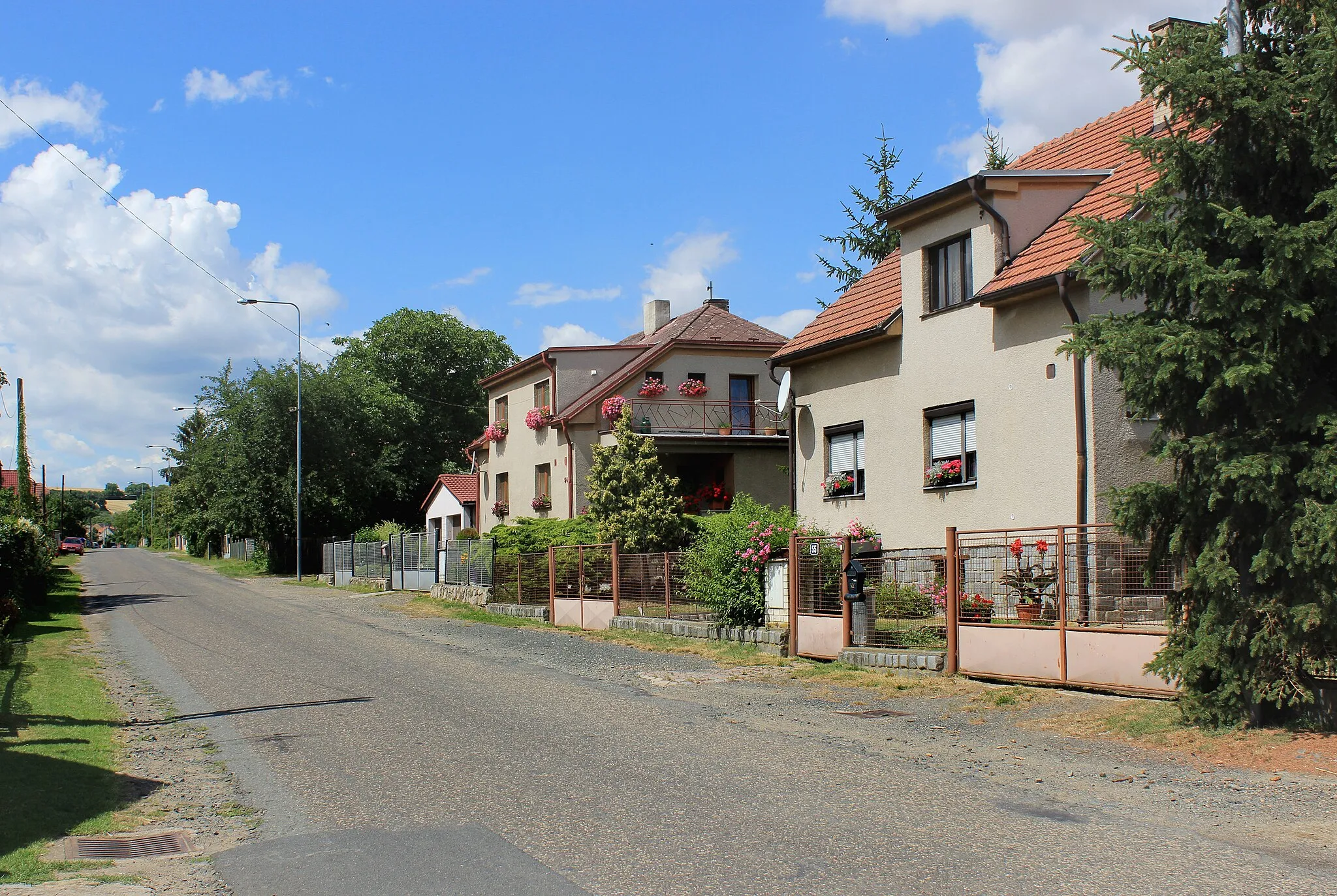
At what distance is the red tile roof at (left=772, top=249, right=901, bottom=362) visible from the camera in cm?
2077

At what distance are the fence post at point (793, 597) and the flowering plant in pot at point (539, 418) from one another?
21.6 meters

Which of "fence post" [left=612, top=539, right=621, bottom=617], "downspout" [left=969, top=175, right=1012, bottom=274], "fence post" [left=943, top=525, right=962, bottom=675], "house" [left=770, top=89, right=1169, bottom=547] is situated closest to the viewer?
"fence post" [left=943, top=525, right=962, bottom=675]

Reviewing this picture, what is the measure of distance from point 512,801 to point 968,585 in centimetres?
755

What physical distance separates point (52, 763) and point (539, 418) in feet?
97.0

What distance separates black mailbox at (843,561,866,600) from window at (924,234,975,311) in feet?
17.9

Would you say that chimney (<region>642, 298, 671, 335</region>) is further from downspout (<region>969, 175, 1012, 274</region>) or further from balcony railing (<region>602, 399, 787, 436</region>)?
downspout (<region>969, 175, 1012, 274</region>)

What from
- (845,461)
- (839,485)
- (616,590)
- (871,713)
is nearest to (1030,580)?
(871,713)

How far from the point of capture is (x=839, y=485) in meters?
21.5

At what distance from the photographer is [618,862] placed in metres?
5.99

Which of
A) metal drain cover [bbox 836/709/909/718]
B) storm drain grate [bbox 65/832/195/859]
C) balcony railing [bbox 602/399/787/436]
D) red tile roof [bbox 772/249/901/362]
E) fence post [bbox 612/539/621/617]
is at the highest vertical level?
red tile roof [bbox 772/249/901/362]

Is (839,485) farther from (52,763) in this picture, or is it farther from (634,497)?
(52,763)

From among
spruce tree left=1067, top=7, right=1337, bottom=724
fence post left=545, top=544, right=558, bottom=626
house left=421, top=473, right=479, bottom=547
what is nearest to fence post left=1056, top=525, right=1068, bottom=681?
spruce tree left=1067, top=7, right=1337, bottom=724

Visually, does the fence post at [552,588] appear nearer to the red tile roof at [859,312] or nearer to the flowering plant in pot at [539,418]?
the red tile roof at [859,312]

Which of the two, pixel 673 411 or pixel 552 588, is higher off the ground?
pixel 673 411
